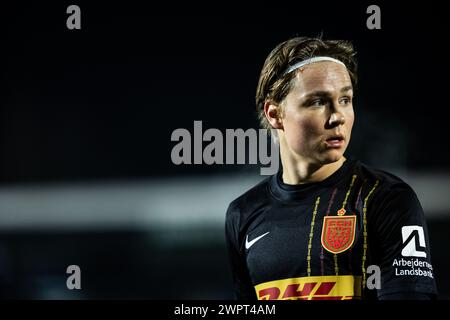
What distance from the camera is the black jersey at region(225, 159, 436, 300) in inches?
99.3

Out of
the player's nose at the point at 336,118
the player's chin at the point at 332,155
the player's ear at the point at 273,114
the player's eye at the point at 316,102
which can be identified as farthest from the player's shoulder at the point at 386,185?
the player's ear at the point at 273,114

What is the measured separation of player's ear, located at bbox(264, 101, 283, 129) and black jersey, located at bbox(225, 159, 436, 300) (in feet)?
0.80

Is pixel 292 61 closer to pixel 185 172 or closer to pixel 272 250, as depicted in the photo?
pixel 272 250

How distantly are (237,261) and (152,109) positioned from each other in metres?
1.57

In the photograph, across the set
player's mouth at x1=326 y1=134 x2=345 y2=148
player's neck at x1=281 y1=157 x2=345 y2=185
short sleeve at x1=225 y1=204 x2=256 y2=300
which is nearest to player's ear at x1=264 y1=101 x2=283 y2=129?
player's neck at x1=281 y1=157 x2=345 y2=185

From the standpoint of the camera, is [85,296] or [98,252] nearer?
[85,296]

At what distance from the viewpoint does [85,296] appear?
15.6 feet

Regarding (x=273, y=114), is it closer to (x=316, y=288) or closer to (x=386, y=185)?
(x=386, y=185)

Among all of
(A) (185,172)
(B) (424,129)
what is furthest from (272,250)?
(A) (185,172)

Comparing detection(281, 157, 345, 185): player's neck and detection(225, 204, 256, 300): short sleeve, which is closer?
detection(281, 157, 345, 185): player's neck

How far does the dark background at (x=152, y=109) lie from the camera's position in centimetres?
373

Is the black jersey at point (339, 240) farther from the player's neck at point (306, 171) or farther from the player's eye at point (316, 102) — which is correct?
the player's eye at point (316, 102)

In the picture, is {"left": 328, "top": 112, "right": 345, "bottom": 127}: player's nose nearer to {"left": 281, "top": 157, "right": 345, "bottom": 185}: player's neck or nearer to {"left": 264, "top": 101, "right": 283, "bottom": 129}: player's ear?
{"left": 281, "top": 157, "right": 345, "bottom": 185}: player's neck

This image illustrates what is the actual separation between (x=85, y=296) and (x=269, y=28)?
8.38 ft
